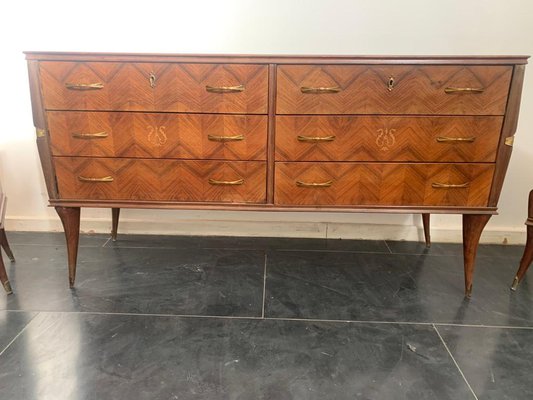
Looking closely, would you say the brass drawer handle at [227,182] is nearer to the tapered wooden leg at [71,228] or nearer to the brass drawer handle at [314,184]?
the brass drawer handle at [314,184]

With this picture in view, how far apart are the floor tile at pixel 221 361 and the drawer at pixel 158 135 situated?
66cm

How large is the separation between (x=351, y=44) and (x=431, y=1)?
45cm

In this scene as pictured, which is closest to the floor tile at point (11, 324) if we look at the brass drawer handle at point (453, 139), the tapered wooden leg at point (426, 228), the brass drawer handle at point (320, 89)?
the brass drawer handle at point (320, 89)

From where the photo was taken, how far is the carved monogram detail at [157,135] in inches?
58.4

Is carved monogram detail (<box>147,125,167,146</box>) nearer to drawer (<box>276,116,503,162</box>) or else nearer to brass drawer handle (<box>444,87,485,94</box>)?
drawer (<box>276,116,503,162</box>)

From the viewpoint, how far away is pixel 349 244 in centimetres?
224

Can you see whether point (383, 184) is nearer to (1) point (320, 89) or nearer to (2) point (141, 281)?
(1) point (320, 89)

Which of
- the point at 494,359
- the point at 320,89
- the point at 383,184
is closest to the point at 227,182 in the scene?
the point at 320,89

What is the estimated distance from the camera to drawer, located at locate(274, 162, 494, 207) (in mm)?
1505

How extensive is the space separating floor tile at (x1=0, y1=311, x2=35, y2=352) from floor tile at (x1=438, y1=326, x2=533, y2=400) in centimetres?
160

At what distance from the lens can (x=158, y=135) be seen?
149 centimetres

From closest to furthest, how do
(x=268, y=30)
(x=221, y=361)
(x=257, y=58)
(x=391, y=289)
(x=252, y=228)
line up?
(x=221, y=361) → (x=257, y=58) → (x=391, y=289) → (x=268, y=30) → (x=252, y=228)

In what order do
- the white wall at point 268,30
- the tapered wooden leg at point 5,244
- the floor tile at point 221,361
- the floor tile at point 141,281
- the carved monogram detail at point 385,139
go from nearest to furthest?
the floor tile at point 221,361
the carved monogram detail at point 385,139
the floor tile at point 141,281
the tapered wooden leg at point 5,244
the white wall at point 268,30

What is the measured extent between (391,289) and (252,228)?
92cm
